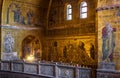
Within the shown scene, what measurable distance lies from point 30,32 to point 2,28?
2.92 metres

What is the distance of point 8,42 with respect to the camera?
17391mm

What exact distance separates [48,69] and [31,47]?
8.42m

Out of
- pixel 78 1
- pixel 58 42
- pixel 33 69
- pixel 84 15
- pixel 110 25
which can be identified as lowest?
pixel 33 69

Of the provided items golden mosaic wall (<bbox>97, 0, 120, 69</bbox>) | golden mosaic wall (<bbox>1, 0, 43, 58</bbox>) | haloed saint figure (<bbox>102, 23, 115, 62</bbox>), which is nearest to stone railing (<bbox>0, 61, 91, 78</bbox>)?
haloed saint figure (<bbox>102, 23, 115, 62</bbox>)

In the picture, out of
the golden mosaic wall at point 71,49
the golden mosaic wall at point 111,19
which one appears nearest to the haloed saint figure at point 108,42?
the golden mosaic wall at point 111,19

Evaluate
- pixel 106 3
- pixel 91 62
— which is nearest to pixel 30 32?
pixel 91 62

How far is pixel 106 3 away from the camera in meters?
11.5

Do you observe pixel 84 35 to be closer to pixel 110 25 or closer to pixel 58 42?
pixel 58 42

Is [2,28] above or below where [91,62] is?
above

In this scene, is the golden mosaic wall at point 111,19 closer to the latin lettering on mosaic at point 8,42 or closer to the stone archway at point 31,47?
the latin lettering on mosaic at point 8,42

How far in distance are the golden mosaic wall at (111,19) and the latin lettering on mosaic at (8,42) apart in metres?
8.45

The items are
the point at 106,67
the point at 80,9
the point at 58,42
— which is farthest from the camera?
the point at 58,42

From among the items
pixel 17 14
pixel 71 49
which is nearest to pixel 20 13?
pixel 17 14

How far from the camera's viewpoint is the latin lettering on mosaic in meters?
17.2
